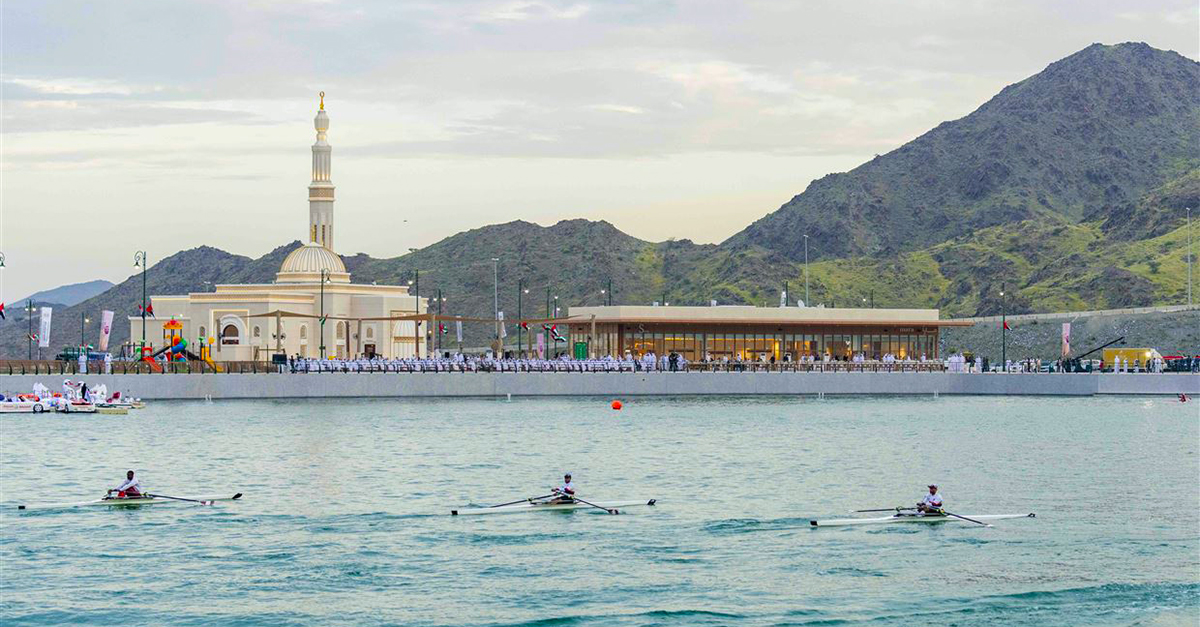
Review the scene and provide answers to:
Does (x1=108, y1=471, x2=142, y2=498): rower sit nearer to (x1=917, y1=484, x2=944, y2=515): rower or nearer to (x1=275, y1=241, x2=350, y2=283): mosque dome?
(x1=917, y1=484, x2=944, y2=515): rower

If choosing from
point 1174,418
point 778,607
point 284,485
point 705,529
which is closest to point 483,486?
point 284,485

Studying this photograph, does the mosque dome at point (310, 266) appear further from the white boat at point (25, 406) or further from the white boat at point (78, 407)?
the white boat at point (25, 406)

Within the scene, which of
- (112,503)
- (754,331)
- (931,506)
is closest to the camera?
(931,506)

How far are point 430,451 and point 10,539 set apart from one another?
1072 inches

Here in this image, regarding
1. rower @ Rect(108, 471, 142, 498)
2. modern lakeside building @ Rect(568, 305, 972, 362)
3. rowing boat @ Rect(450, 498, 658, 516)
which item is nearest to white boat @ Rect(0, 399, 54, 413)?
modern lakeside building @ Rect(568, 305, 972, 362)

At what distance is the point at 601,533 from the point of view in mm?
42719

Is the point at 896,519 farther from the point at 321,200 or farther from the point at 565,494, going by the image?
the point at 321,200

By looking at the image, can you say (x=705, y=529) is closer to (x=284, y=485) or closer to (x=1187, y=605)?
(x=1187, y=605)

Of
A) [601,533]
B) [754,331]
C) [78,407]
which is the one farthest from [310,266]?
Answer: [601,533]

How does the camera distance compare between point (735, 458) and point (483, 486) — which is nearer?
point (483, 486)

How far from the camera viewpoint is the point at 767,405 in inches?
4193

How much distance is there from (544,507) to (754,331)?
8172 centimetres

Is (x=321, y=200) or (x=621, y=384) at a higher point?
(x=321, y=200)

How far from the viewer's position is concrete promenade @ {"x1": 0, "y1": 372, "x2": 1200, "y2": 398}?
104 meters
